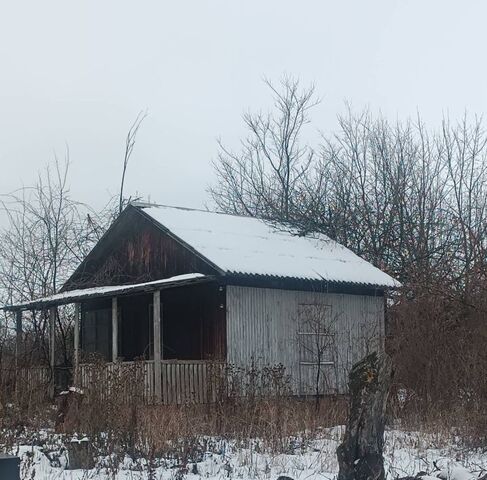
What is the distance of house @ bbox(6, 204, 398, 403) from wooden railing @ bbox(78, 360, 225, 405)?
48mm

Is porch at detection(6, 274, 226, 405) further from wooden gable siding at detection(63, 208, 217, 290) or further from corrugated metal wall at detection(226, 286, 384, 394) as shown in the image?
wooden gable siding at detection(63, 208, 217, 290)

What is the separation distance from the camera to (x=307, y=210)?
3247 centimetres

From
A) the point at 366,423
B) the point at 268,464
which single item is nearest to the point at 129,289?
the point at 268,464

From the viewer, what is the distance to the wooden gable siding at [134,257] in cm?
1841

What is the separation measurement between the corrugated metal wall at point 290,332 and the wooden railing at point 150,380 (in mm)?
993

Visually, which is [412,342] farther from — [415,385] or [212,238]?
[212,238]

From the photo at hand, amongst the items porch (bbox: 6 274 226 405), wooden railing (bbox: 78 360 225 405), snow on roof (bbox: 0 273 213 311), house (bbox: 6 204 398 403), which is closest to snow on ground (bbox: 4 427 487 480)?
wooden railing (bbox: 78 360 225 405)

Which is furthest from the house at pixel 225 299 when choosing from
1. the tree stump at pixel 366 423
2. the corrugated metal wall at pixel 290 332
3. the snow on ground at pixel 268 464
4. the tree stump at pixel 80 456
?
the tree stump at pixel 366 423

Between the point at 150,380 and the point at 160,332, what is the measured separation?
2.47 m

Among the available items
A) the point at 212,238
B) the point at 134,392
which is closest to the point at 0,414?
the point at 134,392

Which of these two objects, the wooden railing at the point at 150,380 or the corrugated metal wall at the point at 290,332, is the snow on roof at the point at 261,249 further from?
the wooden railing at the point at 150,380

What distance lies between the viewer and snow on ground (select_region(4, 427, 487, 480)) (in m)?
8.09

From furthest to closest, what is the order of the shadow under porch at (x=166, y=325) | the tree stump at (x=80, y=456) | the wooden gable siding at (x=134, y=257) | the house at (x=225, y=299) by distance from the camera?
the wooden gable siding at (x=134, y=257) → the shadow under porch at (x=166, y=325) → the house at (x=225, y=299) → the tree stump at (x=80, y=456)

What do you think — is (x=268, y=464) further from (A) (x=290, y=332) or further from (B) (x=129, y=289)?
(A) (x=290, y=332)
